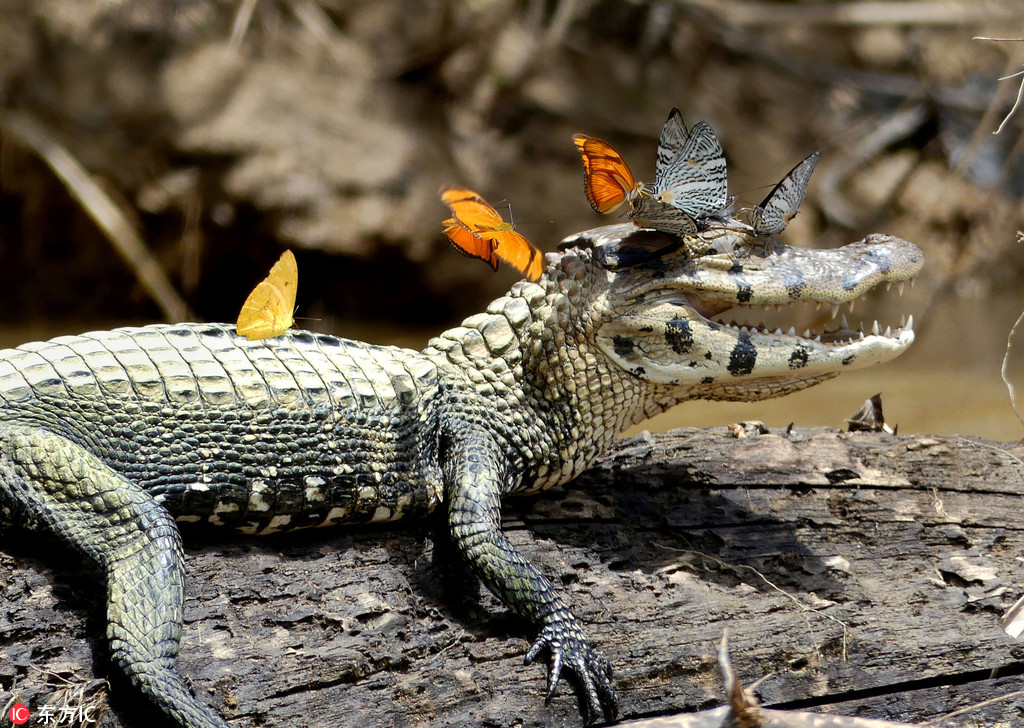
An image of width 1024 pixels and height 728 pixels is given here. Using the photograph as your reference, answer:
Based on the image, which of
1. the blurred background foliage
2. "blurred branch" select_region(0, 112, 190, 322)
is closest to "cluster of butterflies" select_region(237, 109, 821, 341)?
the blurred background foliage

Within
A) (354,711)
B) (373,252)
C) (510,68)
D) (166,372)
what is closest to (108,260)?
(373,252)

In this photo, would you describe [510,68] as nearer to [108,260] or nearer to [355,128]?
[355,128]

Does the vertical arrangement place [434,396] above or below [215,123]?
below

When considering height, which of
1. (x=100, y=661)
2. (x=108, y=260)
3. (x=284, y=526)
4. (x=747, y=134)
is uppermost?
(x=747, y=134)

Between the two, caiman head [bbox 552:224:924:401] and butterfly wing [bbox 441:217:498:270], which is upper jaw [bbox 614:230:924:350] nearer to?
caiman head [bbox 552:224:924:401]

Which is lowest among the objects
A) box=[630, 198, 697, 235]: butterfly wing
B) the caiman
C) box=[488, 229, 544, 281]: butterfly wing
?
the caiman
